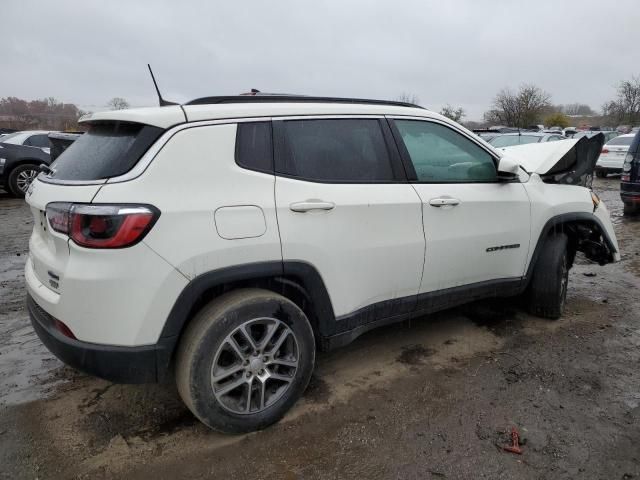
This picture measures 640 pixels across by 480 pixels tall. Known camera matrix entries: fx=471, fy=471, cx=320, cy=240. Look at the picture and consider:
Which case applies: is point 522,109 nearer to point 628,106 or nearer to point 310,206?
point 628,106

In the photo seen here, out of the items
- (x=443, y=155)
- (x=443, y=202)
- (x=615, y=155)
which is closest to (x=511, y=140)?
(x=615, y=155)

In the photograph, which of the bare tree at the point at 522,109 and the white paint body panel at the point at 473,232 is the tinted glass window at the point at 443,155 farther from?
the bare tree at the point at 522,109

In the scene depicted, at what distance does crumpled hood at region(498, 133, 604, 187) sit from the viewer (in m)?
3.96

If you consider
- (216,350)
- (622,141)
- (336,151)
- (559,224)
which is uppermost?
(336,151)

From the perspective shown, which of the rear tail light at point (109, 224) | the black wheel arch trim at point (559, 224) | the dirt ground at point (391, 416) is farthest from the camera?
the black wheel arch trim at point (559, 224)

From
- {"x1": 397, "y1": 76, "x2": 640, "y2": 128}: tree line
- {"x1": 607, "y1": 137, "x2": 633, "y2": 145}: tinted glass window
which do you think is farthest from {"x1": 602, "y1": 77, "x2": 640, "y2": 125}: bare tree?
{"x1": 607, "y1": 137, "x2": 633, "y2": 145}: tinted glass window

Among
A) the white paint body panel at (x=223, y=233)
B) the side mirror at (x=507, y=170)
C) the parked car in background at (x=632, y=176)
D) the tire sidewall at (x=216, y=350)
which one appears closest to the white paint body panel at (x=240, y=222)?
the white paint body panel at (x=223, y=233)

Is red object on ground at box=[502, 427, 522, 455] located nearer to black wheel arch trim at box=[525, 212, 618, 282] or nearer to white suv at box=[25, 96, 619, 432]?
white suv at box=[25, 96, 619, 432]

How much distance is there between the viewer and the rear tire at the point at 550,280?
3934mm

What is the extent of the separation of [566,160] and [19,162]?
11.6 metres

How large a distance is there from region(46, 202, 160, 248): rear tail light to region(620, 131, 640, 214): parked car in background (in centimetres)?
864

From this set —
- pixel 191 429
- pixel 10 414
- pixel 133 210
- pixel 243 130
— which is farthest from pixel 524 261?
pixel 10 414

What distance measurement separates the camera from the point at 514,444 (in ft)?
8.24

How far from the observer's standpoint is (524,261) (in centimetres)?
378
